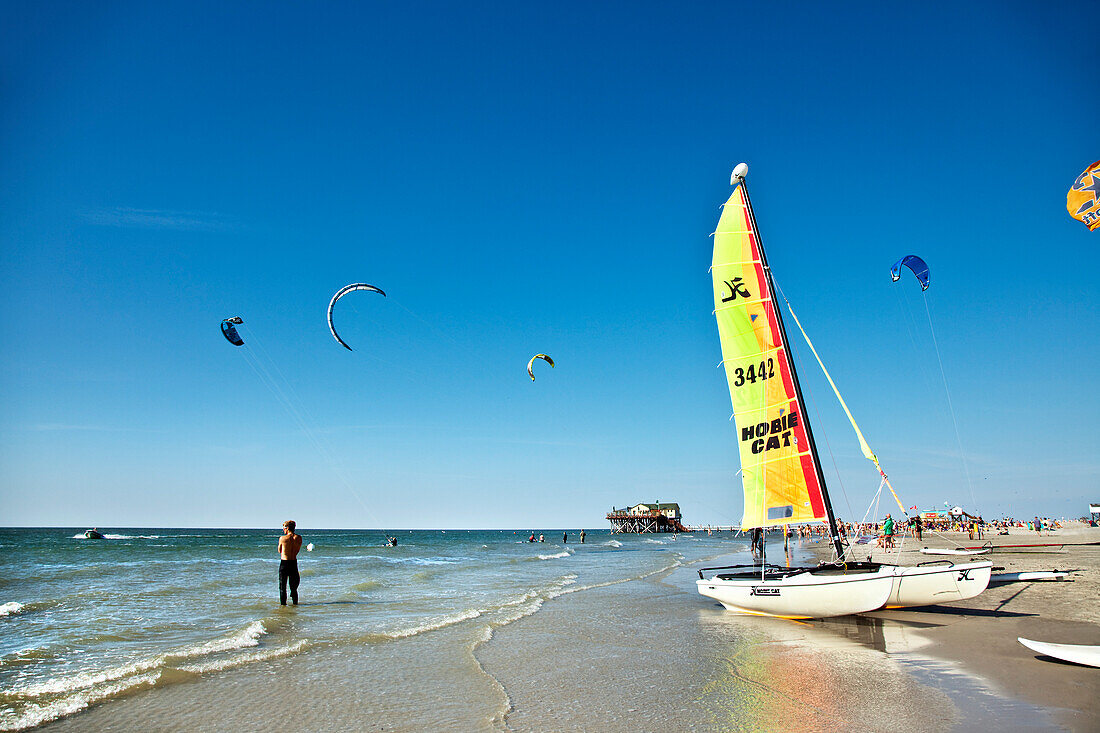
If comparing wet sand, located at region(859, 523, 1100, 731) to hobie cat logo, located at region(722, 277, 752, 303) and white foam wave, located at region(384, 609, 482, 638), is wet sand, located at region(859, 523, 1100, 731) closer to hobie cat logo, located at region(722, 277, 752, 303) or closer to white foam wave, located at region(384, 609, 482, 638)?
hobie cat logo, located at region(722, 277, 752, 303)

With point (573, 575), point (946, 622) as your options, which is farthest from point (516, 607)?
point (573, 575)

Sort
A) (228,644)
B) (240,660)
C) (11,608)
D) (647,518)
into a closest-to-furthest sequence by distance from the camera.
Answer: (240,660), (228,644), (11,608), (647,518)

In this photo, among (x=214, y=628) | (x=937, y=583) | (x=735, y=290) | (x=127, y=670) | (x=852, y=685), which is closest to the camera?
(x=852, y=685)

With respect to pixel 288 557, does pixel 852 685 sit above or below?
below

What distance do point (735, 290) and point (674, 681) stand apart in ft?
27.0

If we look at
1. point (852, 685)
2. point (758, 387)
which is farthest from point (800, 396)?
point (852, 685)

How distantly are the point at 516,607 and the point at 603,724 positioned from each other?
8.44m

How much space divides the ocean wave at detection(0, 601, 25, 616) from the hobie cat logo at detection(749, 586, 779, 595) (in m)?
15.1

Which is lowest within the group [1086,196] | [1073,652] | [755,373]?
[1073,652]

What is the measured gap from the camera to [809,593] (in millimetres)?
9938

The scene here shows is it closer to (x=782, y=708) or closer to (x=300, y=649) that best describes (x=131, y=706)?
(x=300, y=649)

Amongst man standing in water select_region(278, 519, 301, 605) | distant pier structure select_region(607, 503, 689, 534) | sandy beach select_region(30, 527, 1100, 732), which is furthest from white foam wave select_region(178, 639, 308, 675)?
distant pier structure select_region(607, 503, 689, 534)

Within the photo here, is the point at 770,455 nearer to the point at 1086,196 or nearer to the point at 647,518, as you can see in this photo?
the point at 1086,196

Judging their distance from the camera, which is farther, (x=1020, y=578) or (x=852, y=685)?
(x=1020, y=578)
